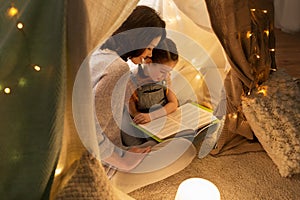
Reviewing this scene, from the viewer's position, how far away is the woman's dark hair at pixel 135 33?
5.45ft

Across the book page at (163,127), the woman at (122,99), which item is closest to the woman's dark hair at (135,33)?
the woman at (122,99)

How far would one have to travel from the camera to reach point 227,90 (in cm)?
192

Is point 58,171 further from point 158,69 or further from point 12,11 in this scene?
point 158,69

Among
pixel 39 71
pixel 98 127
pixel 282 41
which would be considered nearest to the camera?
pixel 39 71

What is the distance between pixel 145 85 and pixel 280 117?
0.65 m

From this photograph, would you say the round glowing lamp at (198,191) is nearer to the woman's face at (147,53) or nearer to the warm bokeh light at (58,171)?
the warm bokeh light at (58,171)

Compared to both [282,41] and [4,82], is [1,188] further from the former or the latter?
[282,41]

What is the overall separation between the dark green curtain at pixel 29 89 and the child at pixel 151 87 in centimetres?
73

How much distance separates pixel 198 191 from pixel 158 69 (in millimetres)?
681

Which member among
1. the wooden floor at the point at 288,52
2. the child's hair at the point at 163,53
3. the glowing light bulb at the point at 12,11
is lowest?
the wooden floor at the point at 288,52

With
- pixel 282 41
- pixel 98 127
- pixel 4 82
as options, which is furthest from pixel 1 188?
pixel 282 41

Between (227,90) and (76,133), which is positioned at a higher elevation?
(76,133)

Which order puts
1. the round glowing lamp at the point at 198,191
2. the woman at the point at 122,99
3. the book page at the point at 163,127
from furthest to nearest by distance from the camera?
1. the book page at the point at 163,127
2. the woman at the point at 122,99
3. the round glowing lamp at the point at 198,191

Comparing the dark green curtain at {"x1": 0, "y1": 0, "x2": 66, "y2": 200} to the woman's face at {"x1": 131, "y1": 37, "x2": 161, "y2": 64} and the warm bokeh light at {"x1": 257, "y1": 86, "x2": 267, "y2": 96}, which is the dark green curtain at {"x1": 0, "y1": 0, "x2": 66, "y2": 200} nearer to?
the woman's face at {"x1": 131, "y1": 37, "x2": 161, "y2": 64}
